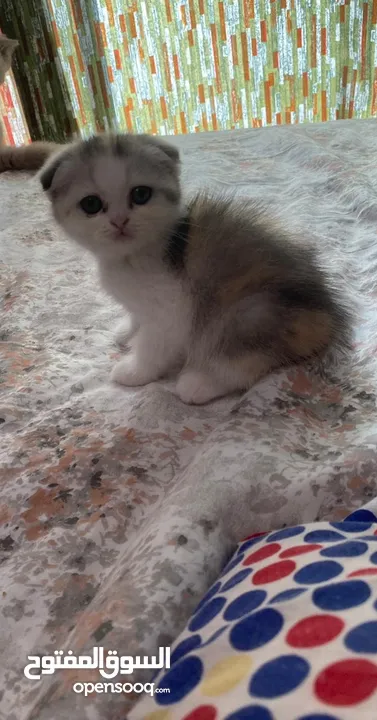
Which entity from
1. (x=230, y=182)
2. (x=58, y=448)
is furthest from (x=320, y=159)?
(x=58, y=448)

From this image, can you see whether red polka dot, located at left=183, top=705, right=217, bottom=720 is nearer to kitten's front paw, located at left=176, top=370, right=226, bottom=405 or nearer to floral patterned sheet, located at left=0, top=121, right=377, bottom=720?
floral patterned sheet, located at left=0, top=121, right=377, bottom=720

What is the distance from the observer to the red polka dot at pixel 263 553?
0.56 meters

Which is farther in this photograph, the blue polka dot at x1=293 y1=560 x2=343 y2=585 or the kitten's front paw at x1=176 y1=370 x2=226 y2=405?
the kitten's front paw at x1=176 y1=370 x2=226 y2=405

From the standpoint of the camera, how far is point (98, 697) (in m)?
0.49

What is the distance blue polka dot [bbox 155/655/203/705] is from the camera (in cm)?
43

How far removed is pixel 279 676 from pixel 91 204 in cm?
77

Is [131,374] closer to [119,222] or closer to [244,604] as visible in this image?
[119,222]

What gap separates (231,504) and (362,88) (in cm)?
335

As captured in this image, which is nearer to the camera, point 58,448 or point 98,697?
point 98,697

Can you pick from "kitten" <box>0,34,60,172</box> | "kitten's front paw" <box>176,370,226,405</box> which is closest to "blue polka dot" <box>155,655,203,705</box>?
"kitten's front paw" <box>176,370,226,405</box>

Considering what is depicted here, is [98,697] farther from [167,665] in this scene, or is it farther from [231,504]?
[231,504]

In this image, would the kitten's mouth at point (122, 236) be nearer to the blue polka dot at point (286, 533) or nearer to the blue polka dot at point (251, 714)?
the blue polka dot at point (286, 533)

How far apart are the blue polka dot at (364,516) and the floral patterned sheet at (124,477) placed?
0.24ft

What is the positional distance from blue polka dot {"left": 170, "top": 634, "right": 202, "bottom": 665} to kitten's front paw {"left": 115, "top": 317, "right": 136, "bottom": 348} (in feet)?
2.41
